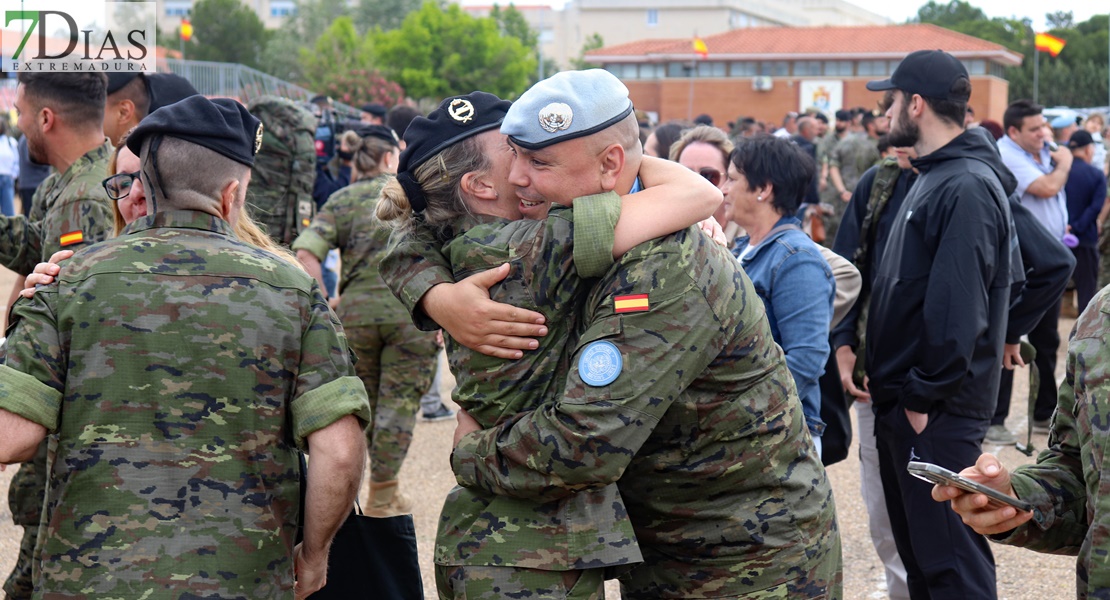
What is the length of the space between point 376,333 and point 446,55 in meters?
59.1

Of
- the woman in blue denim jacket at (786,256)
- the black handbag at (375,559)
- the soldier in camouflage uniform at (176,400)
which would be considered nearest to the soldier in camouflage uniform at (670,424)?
the soldier in camouflage uniform at (176,400)

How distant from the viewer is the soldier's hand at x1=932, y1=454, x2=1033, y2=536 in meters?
2.13

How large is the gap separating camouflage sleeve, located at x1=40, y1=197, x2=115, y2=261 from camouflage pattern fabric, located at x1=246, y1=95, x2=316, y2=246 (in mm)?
3387

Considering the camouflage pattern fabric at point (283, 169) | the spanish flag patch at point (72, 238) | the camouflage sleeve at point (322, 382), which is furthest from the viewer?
the camouflage pattern fabric at point (283, 169)

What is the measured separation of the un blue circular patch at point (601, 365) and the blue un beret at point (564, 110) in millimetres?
426

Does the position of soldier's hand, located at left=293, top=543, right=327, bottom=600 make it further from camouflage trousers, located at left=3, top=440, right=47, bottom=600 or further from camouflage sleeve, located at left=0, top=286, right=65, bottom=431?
camouflage trousers, located at left=3, top=440, right=47, bottom=600

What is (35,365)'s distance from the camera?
2.47 metres

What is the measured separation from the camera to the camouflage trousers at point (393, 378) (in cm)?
634

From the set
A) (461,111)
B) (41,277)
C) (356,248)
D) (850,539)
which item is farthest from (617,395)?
(356,248)

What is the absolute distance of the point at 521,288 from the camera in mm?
2285

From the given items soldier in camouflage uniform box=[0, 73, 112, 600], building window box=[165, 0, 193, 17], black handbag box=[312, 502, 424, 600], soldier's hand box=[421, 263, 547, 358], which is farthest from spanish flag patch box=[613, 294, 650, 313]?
building window box=[165, 0, 193, 17]

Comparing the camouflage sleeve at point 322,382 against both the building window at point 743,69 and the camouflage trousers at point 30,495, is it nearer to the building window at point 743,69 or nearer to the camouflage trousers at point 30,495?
the camouflage trousers at point 30,495

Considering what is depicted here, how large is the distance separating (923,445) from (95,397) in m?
2.94

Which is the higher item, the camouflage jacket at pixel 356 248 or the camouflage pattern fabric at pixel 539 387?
the camouflage pattern fabric at pixel 539 387
